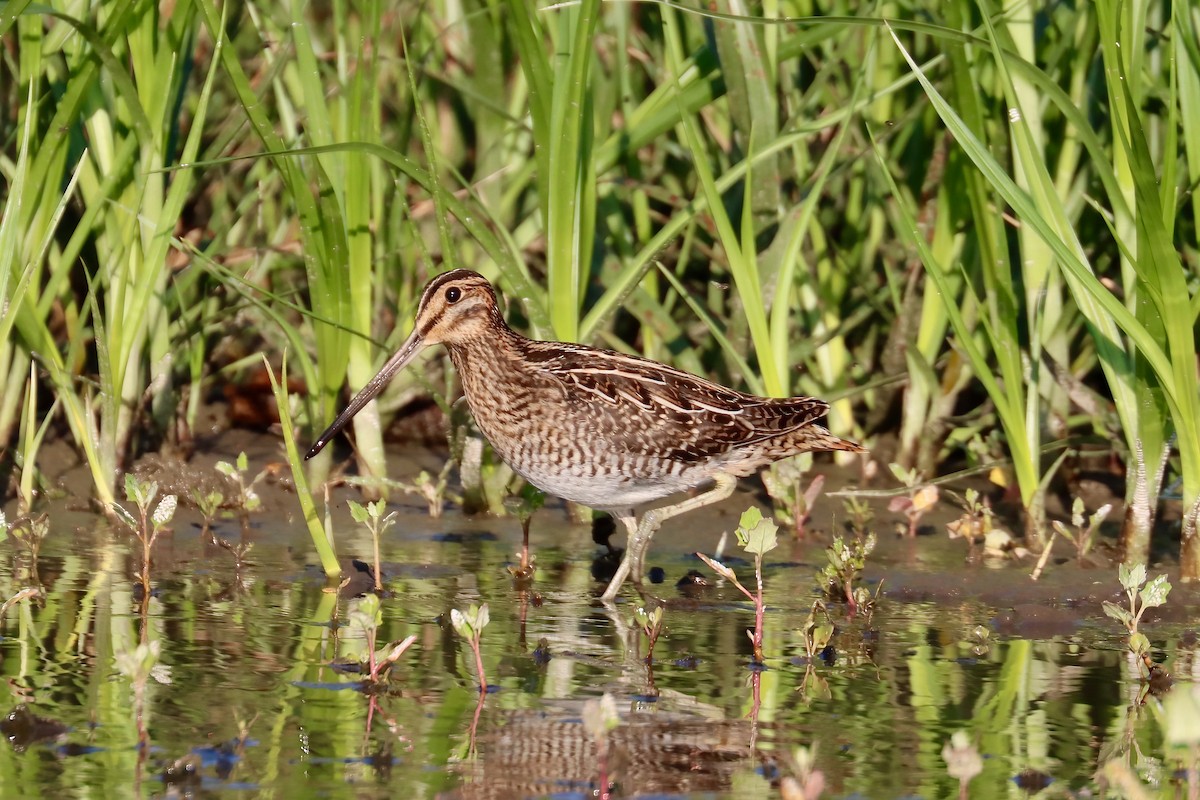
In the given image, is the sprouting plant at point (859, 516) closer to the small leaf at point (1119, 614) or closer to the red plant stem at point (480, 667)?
the small leaf at point (1119, 614)

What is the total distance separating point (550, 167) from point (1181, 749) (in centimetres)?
300

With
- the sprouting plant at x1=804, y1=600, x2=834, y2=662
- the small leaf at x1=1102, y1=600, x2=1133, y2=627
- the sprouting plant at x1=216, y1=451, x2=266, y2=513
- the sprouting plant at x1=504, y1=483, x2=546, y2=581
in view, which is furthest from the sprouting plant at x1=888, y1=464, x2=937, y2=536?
the sprouting plant at x1=216, y1=451, x2=266, y2=513

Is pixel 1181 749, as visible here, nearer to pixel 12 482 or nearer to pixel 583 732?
pixel 583 732

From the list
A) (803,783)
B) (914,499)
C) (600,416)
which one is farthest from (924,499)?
(803,783)

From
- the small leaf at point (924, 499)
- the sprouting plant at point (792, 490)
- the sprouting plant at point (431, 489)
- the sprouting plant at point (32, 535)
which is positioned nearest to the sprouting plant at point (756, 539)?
the sprouting plant at point (792, 490)

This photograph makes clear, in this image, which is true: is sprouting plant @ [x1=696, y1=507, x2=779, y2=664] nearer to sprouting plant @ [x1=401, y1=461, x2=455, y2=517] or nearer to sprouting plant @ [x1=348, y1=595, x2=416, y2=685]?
sprouting plant @ [x1=348, y1=595, x2=416, y2=685]

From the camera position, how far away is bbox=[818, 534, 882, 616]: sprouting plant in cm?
526

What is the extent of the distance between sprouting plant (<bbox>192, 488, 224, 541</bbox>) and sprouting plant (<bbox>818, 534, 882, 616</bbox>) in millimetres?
2046

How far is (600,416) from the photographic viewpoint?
5.79 m

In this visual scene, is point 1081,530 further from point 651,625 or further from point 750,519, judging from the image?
point 651,625

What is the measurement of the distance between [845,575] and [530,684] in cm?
131

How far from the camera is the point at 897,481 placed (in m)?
7.01

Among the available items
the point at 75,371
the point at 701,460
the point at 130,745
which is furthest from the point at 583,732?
the point at 75,371

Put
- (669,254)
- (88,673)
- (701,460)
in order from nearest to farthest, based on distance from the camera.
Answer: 1. (88,673)
2. (701,460)
3. (669,254)
